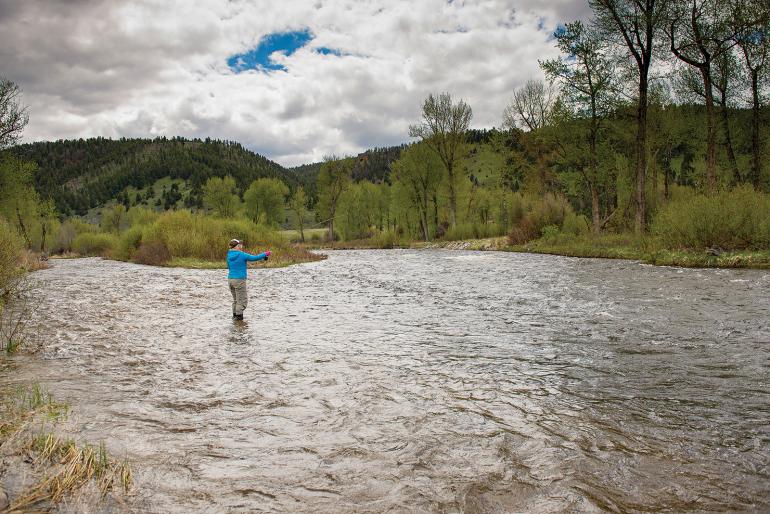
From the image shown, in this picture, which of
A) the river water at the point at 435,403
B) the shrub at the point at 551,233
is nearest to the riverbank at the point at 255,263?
the shrub at the point at 551,233

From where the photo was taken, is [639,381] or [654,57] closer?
[639,381]

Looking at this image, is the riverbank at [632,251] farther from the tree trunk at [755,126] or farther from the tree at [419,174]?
the tree at [419,174]

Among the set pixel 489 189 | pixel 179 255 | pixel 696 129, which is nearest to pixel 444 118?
pixel 696 129

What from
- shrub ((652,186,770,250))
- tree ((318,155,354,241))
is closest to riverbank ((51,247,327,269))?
shrub ((652,186,770,250))

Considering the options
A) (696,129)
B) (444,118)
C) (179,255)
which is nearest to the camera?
(696,129)

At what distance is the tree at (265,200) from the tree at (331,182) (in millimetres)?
12195

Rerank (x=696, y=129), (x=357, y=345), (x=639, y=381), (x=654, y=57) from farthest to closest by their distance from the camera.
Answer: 1. (x=696, y=129)
2. (x=654, y=57)
3. (x=357, y=345)
4. (x=639, y=381)

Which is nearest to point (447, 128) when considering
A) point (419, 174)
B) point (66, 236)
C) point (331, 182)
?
point (419, 174)

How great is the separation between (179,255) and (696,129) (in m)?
39.2

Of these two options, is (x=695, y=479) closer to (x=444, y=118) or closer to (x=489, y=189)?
(x=444, y=118)

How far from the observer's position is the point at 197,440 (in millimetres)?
4629

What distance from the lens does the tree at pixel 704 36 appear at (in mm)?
22453

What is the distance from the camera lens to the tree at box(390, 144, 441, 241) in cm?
5688

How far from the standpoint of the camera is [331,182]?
7169 centimetres
